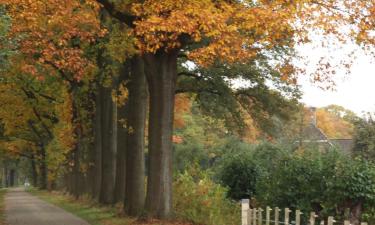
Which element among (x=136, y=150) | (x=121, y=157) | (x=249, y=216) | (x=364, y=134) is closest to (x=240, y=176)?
(x=121, y=157)

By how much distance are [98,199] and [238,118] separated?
780 cm

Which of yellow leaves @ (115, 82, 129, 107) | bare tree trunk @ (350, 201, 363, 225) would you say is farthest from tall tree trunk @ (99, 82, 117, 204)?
bare tree trunk @ (350, 201, 363, 225)

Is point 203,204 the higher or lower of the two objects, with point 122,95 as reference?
lower

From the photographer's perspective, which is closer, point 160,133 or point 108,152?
point 160,133

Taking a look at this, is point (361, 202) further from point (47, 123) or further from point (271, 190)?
point (47, 123)

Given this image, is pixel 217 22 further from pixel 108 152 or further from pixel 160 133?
pixel 108 152

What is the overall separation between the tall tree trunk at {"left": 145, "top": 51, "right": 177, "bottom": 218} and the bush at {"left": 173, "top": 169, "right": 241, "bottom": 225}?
1202 millimetres

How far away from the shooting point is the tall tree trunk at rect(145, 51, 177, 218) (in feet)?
64.7

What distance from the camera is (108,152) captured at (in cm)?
3052

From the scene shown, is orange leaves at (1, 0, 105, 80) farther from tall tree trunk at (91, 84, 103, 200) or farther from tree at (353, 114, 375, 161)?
tree at (353, 114, 375, 161)

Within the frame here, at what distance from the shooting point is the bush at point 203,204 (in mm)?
21078

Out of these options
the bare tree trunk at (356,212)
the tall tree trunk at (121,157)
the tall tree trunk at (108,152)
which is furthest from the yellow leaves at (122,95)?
the bare tree trunk at (356,212)

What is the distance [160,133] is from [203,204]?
3.52m

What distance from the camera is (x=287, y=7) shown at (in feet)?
54.0
